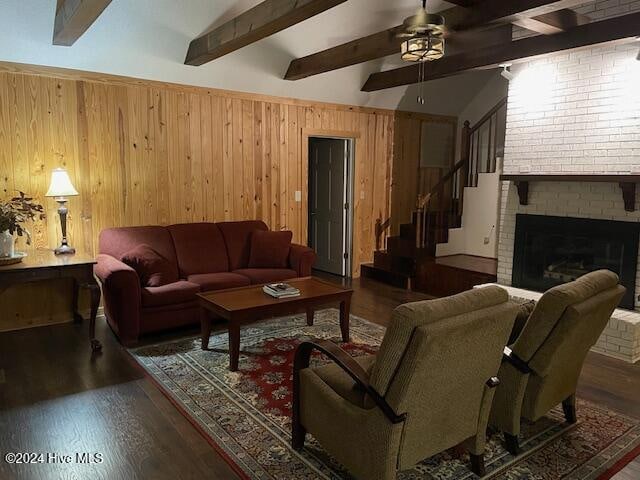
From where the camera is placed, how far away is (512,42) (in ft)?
14.7

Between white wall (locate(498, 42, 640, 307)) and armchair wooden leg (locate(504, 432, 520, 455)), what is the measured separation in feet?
8.19

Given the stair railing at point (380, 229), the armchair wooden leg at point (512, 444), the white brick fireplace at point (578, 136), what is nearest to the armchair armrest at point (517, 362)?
the armchair wooden leg at point (512, 444)

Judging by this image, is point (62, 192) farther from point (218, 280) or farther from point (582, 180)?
point (582, 180)

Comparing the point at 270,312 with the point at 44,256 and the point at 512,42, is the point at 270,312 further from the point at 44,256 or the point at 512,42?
the point at 512,42

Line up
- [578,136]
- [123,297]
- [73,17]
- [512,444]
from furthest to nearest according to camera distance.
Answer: [578,136]
[123,297]
[73,17]
[512,444]

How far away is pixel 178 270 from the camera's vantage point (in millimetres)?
4785

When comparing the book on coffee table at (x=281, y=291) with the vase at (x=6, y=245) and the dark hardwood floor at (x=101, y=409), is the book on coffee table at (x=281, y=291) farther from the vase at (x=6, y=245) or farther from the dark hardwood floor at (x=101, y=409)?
the vase at (x=6, y=245)

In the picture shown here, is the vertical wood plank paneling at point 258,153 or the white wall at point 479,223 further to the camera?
the white wall at point 479,223

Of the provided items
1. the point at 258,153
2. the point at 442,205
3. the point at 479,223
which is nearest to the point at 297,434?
the point at 258,153

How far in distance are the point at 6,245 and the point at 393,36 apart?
3755 millimetres

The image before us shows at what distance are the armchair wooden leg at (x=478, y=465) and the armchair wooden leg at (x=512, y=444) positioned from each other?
249 mm

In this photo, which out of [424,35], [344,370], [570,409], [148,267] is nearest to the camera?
[344,370]

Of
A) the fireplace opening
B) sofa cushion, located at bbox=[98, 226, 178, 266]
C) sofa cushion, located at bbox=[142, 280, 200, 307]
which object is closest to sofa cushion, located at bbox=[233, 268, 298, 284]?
sofa cushion, located at bbox=[142, 280, 200, 307]

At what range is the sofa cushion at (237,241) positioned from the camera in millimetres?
5177
